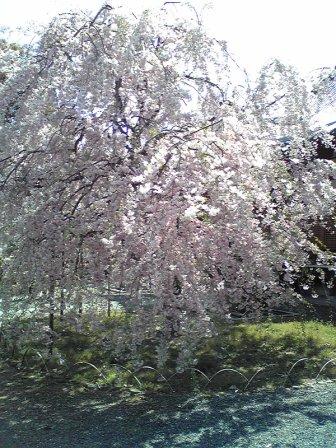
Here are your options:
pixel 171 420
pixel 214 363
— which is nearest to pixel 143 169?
pixel 171 420

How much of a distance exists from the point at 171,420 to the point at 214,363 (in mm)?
1717

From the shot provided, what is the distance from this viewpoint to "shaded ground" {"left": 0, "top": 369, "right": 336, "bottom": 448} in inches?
171

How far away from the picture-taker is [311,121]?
20.9 ft

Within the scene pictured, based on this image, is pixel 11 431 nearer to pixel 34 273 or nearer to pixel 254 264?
pixel 34 273

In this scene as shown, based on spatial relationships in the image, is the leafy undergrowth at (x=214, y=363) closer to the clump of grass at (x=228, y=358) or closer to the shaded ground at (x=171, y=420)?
the clump of grass at (x=228, y=358)

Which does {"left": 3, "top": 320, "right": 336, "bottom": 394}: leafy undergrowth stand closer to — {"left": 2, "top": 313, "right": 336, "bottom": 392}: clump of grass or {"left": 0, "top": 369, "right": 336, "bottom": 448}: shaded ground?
{"left": 2, "top": 313, "right": 336, "bottom": 392}: clump of grass

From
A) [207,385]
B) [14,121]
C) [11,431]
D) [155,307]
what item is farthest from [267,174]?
[11,431]

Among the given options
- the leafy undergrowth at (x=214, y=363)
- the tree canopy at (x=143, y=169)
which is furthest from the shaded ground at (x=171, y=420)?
the tree canopy at (x=143, y=169)

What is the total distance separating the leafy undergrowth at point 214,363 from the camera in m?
5.89

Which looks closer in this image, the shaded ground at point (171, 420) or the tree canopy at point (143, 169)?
the shaded ground at point (171, 420)

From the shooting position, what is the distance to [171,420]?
4867 mm

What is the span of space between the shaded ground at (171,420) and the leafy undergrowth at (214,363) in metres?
0.31

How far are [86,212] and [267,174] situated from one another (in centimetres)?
186

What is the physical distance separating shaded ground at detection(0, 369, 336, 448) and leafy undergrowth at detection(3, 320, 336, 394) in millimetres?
314
